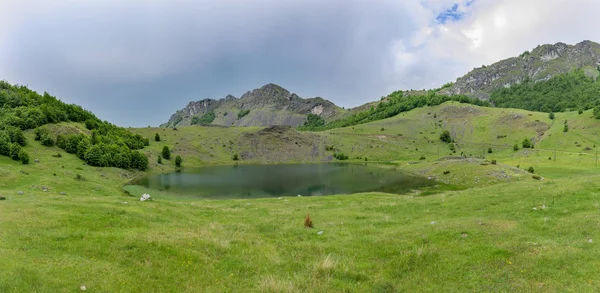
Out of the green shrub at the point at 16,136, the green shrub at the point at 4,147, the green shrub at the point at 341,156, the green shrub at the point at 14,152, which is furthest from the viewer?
the green shrub at the point at 341,156

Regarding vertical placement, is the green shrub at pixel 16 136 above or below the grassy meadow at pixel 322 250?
above

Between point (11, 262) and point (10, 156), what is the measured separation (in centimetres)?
8597

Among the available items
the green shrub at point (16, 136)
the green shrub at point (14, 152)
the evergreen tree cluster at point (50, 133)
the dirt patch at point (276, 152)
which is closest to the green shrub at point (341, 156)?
the dirt patch at point (276, 152)

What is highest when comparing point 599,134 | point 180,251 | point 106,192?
point 599,134

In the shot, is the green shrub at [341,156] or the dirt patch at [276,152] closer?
the dirt patch at [276,152]

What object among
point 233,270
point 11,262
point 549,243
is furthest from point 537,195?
point 11,262

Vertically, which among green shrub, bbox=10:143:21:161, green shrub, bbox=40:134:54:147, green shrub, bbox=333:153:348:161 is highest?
green shrub, bbox=40:134:54:147

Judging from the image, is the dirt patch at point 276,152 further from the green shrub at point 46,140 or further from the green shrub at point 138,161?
the green shrub at point 46,140

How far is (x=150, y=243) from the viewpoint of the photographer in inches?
577

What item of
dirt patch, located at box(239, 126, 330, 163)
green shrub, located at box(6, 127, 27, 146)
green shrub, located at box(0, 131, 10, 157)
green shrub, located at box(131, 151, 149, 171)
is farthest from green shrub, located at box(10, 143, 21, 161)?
dirt patch, located at box(239, 126, 330, 163)

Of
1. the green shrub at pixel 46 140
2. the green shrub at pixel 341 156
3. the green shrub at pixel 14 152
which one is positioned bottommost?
the green shrub at pixel 341 156

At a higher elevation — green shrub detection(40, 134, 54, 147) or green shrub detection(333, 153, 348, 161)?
green shrub detection(40, 134, 54, 147)

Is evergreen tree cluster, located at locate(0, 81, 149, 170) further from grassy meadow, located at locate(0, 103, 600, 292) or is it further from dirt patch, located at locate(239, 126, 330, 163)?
grassy meadow, located at locate(0, 103, 600, 292)

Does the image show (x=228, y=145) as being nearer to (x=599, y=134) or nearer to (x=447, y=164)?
(x=447, y=164)
